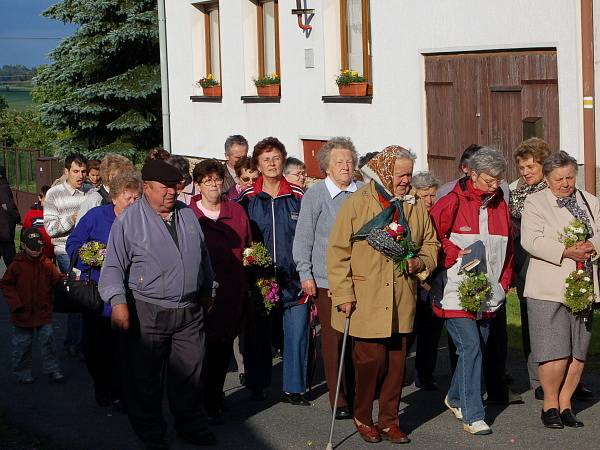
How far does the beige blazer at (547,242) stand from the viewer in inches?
314

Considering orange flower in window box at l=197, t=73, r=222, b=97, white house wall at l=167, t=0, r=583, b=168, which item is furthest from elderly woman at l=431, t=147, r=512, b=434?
orange flower in window box at l=197, t=73, r=222, b=97

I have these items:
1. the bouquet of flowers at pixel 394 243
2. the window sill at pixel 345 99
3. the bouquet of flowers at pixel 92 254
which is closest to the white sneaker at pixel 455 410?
the bouquet of flowers at pixel 394 243

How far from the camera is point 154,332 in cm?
776

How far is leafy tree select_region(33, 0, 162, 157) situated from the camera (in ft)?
104

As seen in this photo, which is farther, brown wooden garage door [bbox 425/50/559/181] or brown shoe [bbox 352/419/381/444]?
brown wooden garage door [bbox 425/50/559/181]

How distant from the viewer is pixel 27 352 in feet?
34.0

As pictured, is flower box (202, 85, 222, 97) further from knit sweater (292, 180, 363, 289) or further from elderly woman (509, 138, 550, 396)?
knit sweater (292, 180, 363, 289)

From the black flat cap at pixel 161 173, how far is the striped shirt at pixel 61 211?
3712 millimetres

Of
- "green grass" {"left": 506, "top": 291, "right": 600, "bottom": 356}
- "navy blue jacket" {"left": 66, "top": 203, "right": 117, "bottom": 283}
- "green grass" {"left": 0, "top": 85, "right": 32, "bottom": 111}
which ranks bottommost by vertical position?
"green grass" {"left": 506, "top": 291, "right": 600, "bottom": 356}

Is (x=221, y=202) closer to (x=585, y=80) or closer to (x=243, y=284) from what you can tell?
(x=243, y=284)

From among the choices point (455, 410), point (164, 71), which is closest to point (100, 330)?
point (455, 410)

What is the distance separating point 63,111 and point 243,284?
2489 cm

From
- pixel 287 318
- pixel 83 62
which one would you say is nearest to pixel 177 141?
pixel 83 62

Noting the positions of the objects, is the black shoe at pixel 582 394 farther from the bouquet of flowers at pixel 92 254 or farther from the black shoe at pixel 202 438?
the bouquet of flowers at pixel 92 254
